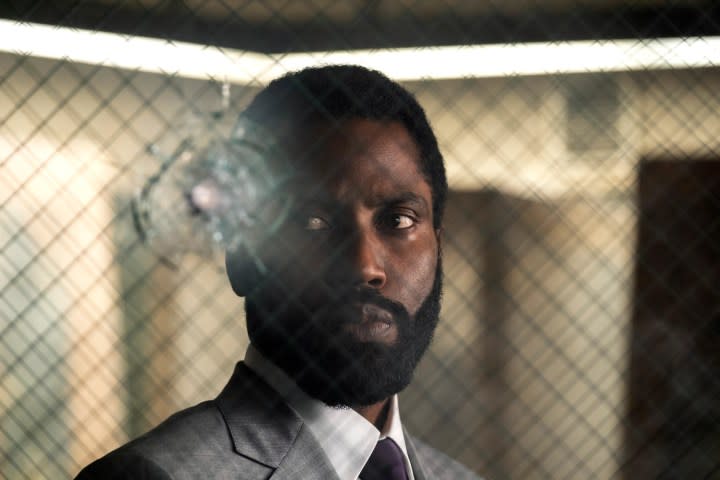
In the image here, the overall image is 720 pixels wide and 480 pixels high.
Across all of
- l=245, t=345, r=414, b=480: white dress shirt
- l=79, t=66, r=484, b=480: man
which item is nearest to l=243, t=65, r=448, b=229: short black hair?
l=79, t=66, r=484, b=480: man

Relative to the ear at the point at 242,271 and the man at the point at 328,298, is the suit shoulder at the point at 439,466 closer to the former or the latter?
the man at the point at 328,298

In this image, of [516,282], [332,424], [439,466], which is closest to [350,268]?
[332,424]

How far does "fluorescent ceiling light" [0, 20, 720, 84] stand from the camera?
400mm

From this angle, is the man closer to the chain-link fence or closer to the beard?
the beard

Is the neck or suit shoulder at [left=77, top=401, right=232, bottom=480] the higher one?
the neck

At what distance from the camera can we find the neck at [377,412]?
1.54 ft

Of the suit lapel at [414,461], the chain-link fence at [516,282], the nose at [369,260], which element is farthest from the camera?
the chain-link fence at [516,282]

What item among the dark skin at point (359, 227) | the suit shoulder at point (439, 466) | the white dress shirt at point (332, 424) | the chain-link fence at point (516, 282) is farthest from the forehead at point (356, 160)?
the chain-link fence at point (516, 282)

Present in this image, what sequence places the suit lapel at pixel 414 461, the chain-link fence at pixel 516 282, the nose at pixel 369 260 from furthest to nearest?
the chain-link fence at pixel 516 282 → the suit lapel at pixel 414 461 → the nose at pixel 369 260

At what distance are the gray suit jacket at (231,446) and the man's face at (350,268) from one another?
27 millimetres

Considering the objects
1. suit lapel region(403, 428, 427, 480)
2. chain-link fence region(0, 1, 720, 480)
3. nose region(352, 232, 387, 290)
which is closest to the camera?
nose region(352, 232, 387, 290)

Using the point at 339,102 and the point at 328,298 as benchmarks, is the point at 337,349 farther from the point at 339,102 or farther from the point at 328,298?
the point at 339,102

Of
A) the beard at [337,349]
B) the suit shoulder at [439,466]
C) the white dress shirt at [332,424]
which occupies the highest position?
the beard at [337,349]

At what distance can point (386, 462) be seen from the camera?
48 centimetres
